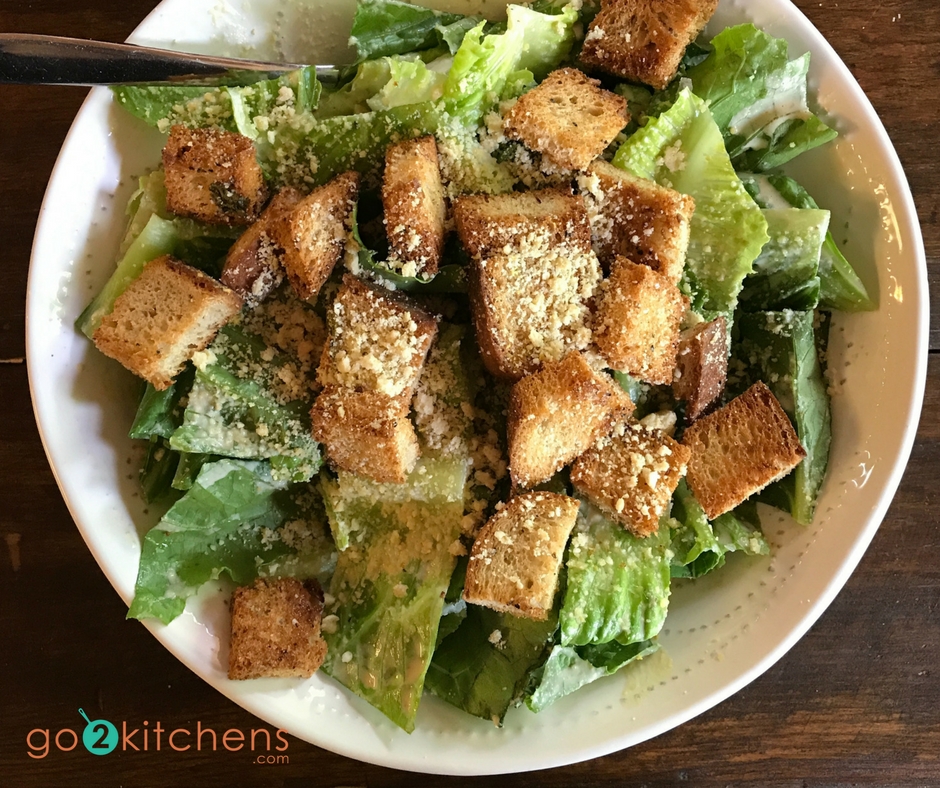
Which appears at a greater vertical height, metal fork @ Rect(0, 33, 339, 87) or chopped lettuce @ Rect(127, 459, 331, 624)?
metal fork @ Rect(0, 33, 339, 87)

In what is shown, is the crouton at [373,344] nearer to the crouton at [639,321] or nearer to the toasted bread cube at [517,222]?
the toasted bread cube at [517,222]

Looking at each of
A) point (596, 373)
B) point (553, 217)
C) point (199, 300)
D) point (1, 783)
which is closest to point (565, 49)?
point (553, 217)

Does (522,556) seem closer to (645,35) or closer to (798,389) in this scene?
(798,389)

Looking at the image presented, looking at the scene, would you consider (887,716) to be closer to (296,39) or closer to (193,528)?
(193,528)

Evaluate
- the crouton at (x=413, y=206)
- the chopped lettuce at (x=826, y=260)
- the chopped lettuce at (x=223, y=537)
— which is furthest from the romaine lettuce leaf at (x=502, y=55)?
the chopped lettuce at (x=223, y=537)

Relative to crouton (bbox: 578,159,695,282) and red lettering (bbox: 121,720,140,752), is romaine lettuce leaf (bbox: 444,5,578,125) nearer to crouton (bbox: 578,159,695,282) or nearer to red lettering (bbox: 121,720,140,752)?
crouton (bbox: 578,159,695,282)

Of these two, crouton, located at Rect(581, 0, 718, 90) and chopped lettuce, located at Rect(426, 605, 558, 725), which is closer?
crouton, located at Rect(581, 0, 718, 90)

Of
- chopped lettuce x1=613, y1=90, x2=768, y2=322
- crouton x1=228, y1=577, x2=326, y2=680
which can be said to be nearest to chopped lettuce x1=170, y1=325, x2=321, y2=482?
crouton x1=228, y1=577, x2=326, y2=680
